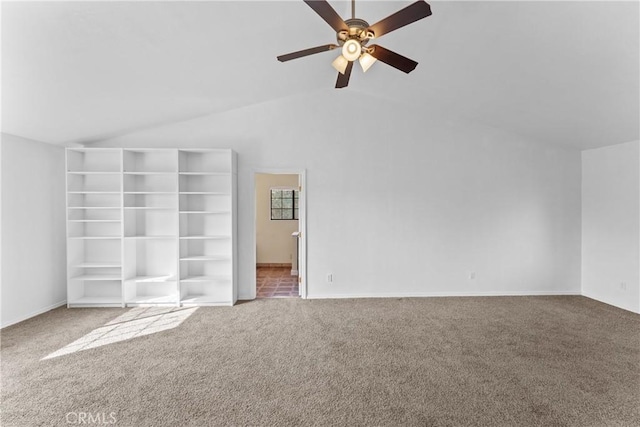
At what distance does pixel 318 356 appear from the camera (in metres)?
3.06

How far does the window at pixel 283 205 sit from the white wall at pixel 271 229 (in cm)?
10

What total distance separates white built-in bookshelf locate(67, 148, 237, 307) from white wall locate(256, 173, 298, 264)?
290 cm

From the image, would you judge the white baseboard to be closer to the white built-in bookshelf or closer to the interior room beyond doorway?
the white built-in bookshelf

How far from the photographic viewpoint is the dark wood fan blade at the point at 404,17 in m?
1.82

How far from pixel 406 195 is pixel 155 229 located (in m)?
3.99

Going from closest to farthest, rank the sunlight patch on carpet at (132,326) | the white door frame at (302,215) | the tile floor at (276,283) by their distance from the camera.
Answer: the sunlight patch on carpet at (132,326) < the white door frame at (302,215) < the tile floor at (276,283)

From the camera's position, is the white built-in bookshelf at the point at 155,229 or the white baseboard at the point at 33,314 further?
the white built-in bookshelf at the point at 155,229

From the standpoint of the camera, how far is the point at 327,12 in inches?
76.3

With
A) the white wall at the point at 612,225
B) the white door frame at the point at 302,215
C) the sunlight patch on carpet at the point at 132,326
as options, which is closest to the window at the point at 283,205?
the white door frame at the point at 302,215

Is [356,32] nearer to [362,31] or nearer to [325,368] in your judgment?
[362,31]

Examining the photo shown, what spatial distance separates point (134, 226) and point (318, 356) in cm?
352

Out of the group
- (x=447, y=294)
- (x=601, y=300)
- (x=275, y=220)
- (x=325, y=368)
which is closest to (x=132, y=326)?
(x=325, y=368)

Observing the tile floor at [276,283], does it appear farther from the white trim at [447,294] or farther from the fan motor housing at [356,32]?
the fan motor housing at [356,32]

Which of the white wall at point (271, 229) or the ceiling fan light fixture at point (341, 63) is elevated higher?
the ceiling fan light fixture at point (341, 63)
